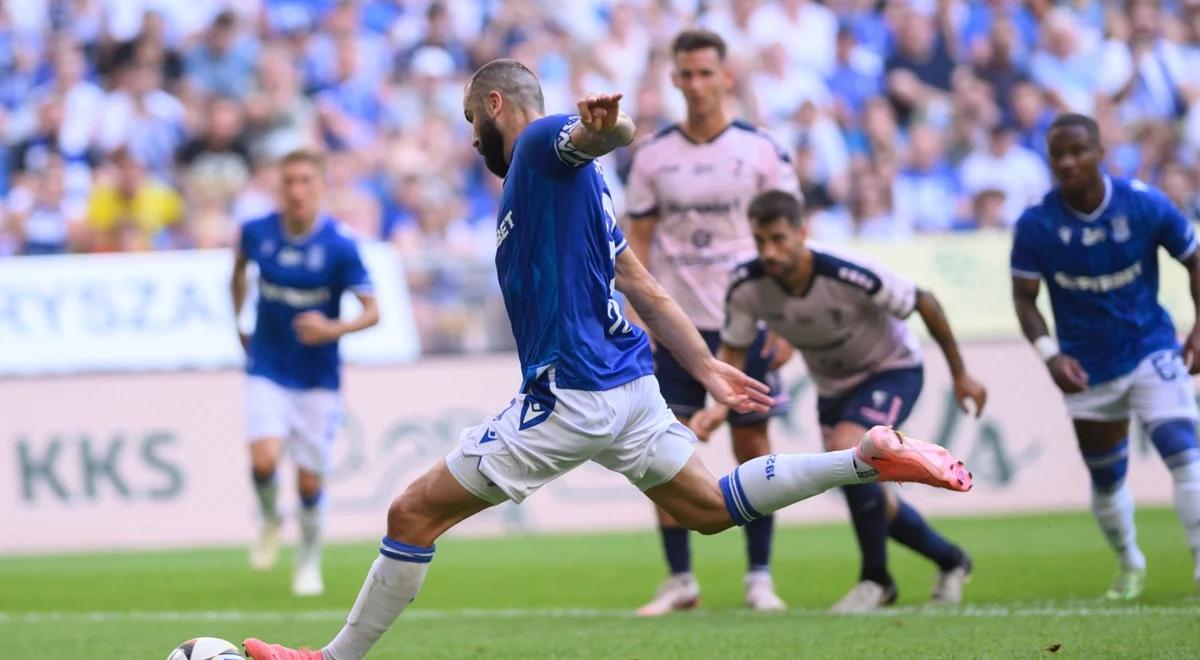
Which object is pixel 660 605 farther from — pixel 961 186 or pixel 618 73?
pixel 618 73

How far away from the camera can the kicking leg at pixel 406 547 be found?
20.0ft

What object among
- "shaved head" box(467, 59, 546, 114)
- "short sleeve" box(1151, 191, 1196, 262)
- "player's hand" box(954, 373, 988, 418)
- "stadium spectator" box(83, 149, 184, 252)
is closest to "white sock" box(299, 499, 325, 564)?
"player's hand" box(954, 373, 988, 418)

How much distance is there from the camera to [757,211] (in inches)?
339

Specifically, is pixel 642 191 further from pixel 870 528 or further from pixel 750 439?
pixel 870 528

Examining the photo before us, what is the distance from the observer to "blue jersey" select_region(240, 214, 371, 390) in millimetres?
11859

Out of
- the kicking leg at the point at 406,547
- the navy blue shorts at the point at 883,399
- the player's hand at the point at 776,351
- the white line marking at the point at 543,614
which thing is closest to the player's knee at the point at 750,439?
the player's hand at the point at 776,351

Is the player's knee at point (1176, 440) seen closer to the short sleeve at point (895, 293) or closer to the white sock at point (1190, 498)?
the white sock at point (1190, 498)

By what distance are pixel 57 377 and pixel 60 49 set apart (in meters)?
6.26

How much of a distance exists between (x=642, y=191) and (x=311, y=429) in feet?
10.8

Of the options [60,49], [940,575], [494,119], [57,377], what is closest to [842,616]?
[940,575]

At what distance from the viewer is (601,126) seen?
550 centimetres

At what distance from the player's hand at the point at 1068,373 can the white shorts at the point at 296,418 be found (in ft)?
16.7

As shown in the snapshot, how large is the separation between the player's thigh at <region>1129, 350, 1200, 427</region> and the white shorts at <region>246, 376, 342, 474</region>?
547cm

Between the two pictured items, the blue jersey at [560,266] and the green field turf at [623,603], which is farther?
the green field turf at [623,603]
